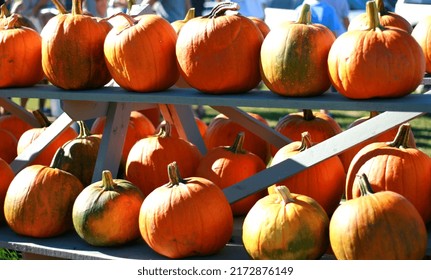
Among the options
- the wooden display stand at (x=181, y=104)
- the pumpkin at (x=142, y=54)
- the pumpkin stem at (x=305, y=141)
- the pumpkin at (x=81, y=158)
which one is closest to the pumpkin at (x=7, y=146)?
the wooden display stand at (x=181, y=104)

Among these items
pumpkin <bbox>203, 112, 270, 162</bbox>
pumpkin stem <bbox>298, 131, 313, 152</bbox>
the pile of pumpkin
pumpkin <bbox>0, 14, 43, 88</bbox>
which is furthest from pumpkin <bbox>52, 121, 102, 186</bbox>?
pumpkin stem <bbox>298, 131, 313, 152</bbox>

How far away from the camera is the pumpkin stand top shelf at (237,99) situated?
3.39m

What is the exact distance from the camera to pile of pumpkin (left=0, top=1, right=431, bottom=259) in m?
3.36

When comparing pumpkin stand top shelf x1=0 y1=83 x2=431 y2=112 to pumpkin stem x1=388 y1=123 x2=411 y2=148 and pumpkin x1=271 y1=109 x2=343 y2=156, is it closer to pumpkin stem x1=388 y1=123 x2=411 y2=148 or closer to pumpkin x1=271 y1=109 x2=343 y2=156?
pumpkin stem x1=388 y1=123 x2=411 y2=148

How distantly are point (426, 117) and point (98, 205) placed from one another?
7449 mm

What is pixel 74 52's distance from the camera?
405 cm

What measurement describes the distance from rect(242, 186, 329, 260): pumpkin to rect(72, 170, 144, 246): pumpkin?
0.59 metres

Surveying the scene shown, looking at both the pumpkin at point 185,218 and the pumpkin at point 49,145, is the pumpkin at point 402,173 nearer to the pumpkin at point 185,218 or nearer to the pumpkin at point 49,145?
the pumpkin at point 185,218

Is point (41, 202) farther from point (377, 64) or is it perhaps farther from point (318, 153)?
point (377, 64)

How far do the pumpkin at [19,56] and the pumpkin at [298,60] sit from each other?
4.36ft

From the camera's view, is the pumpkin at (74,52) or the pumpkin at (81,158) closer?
the pumpkin at (74,52)
